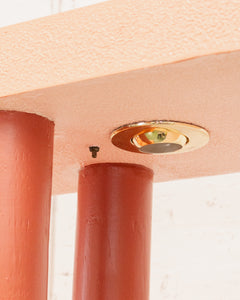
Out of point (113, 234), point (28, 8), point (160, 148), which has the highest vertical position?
point (28, 8)

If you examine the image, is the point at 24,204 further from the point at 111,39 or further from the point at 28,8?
the point at 28,8

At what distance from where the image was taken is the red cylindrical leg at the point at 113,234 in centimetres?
94

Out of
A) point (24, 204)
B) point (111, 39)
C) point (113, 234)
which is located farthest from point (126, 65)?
point (113, 234)

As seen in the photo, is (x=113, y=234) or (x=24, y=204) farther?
(x=113, y=234)

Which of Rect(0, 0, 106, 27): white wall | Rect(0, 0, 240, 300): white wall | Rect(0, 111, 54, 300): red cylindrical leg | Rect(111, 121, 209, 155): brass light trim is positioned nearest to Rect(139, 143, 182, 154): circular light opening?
Rect(111, 121, 209, 155): brass light trim

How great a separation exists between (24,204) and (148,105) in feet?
0.61

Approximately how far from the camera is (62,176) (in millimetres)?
1056

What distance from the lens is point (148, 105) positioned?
70 centimetres

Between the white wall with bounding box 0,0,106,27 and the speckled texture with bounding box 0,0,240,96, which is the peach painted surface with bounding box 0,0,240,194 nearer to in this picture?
the speckled texture with bounding box 0,0,240,96

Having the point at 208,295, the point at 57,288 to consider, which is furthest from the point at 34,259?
the point at 57,288

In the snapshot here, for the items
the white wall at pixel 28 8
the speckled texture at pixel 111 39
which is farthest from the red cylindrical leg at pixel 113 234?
the white wall at pixel 28 8

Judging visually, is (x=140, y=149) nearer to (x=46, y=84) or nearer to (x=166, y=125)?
(x=166, y=125)

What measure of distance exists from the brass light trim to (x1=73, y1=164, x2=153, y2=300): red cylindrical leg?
6.1 inches

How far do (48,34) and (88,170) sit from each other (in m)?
0.38
